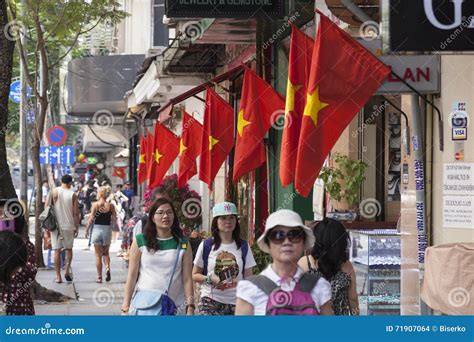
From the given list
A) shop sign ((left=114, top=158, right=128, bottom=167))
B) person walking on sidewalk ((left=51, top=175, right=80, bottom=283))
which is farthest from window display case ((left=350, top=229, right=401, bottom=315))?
shop sign ((left=114, top=158, right=128, bottom=167))

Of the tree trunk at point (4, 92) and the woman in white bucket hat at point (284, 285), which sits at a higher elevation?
the tree trunk at point (4, 92)

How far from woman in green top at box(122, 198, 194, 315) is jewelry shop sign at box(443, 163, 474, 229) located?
261cm

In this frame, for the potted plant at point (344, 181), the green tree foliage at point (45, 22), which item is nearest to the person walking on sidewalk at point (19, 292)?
the potted plant at point (344, 181)

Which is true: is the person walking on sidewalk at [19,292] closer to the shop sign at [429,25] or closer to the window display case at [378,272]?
the shop sign at [429,25]

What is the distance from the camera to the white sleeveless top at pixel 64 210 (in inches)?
827

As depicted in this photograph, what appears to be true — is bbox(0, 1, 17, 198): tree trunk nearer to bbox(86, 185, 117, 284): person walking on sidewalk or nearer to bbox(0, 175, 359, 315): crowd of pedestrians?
bbox(86, 185, 117, 284): person walking on sidewalk

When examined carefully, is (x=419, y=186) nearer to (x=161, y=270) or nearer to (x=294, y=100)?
(x=294, y=100)

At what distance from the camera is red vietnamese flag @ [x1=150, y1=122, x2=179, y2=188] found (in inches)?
849

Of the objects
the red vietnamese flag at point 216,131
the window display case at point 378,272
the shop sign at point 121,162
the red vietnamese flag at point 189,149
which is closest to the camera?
the window display case at point 378,272

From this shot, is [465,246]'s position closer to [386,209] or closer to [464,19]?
[464,19]

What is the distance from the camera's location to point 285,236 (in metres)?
6.24

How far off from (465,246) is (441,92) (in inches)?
88.4

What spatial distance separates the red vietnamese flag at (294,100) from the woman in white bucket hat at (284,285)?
3.21 m

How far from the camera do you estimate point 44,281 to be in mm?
21406
